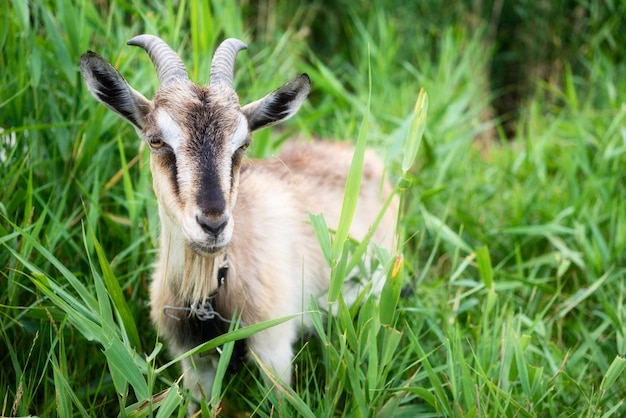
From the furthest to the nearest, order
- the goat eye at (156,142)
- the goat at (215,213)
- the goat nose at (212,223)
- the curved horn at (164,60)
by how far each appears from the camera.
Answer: the curved horn at (164,60), the goat eye at (156,142), the goat at (215,213), the goat nose at (212,223)

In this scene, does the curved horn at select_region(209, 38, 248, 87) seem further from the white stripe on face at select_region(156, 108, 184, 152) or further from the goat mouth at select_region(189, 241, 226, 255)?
the goat mouth at select_region(189, 241, 226, 255)

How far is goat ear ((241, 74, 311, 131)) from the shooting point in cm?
305

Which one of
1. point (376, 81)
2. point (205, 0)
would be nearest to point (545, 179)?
point (376, 81)

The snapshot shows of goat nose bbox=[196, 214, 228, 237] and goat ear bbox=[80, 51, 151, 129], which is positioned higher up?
goat ear bbox=[80, 51, 151, 129]

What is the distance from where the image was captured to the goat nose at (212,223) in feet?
8.54

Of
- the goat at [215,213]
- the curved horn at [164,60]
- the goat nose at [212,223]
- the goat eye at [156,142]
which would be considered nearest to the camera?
the goat nose at [212,223]

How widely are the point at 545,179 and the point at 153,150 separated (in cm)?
341

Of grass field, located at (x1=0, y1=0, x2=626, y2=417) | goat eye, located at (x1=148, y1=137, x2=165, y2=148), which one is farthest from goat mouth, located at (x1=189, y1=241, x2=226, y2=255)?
goat eye, located at (x1=148, y1=137, x2=165, y2=148)

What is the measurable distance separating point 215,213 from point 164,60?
86 cm

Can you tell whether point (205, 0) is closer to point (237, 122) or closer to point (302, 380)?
point (237, 122)

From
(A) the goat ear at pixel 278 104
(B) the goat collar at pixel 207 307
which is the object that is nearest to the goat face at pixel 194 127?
(A) the goat ear at pixel 278 104

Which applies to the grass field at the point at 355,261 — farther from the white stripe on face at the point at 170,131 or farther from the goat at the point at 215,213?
the white stripe on face at the point at 170,131

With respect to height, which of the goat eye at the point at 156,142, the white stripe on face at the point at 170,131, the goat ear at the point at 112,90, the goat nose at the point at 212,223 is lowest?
the goat nose at the point at 212,223

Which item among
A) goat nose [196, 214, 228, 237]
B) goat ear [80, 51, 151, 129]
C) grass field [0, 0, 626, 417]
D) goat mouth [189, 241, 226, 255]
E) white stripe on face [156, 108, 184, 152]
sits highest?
goat ear [80, 51, 151, 129]
